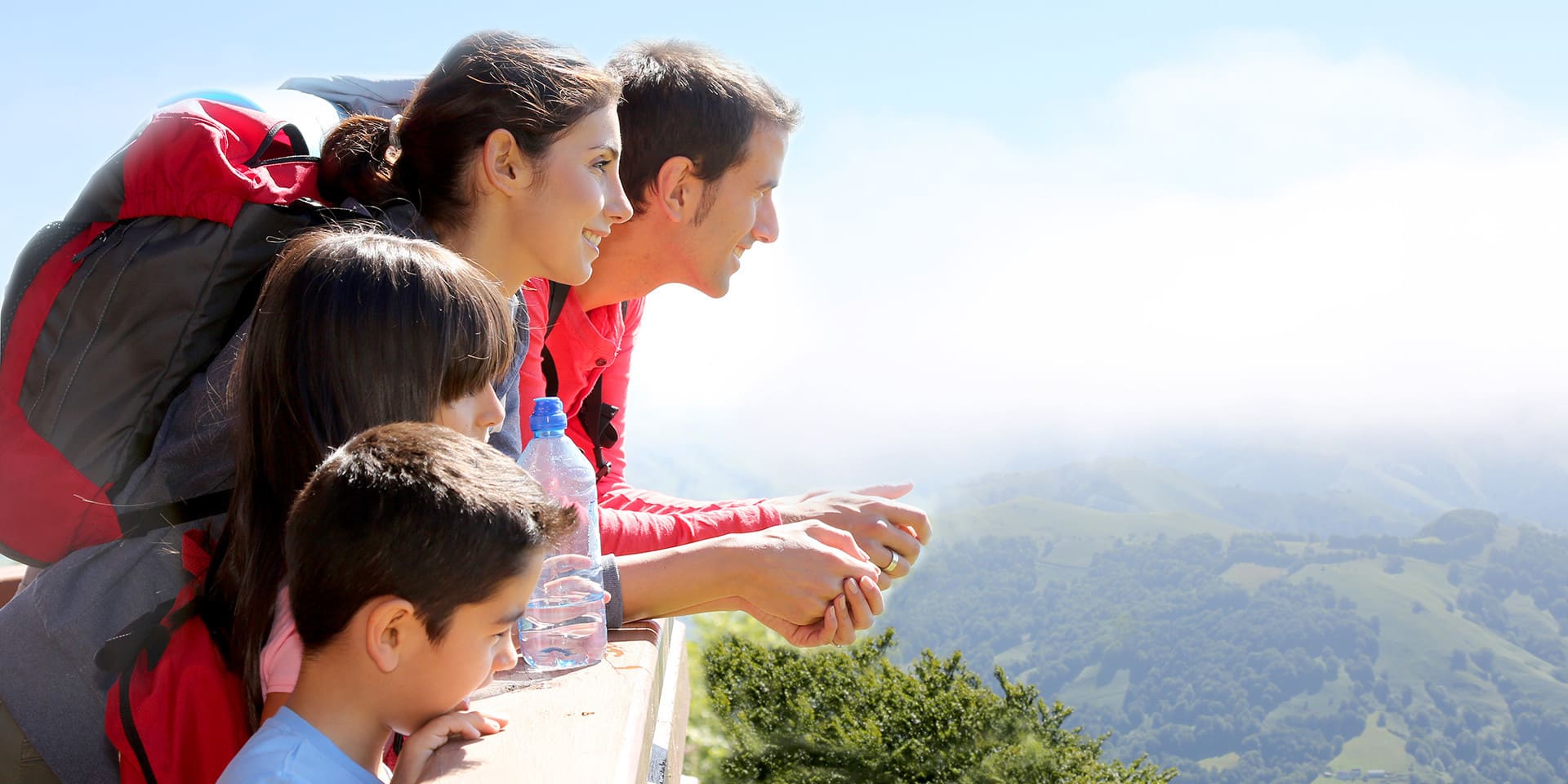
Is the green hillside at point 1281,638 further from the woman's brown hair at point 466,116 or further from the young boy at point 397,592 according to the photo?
the young boy at point 397,592

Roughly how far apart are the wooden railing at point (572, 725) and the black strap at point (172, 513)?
0.48 metres

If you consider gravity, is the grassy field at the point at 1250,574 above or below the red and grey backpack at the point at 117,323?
below

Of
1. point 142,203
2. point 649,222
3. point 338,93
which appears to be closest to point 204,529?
point 142,203

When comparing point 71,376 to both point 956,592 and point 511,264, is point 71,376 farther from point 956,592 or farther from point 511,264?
point 956,592

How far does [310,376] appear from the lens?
1743mm

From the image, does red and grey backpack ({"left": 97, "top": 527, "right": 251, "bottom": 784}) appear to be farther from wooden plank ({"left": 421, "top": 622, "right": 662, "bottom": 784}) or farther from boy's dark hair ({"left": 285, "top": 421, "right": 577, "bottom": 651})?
wooden plank ({"left": 421, "top": 622, "right": 662, "bottom": 784})

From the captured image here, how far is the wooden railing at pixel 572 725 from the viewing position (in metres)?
1.40

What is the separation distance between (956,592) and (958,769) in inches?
6612

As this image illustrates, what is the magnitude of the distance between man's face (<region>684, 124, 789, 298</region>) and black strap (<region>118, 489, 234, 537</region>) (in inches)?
79.2

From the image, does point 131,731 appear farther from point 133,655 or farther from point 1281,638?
point 1281,638

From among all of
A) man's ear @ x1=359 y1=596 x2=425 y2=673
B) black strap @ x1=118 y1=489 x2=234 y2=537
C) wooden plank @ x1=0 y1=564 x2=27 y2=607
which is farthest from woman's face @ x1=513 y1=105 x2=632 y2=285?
wooden plank @ x1=0 y1=564 x2=27 y2=607

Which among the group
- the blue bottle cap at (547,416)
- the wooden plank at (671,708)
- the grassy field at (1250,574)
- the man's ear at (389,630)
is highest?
the blue bottle cap at (547,416)

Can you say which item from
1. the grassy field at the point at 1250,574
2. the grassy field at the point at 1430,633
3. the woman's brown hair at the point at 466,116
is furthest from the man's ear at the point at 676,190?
the grassy field at the point at 1250,574

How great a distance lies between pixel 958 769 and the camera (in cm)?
880
